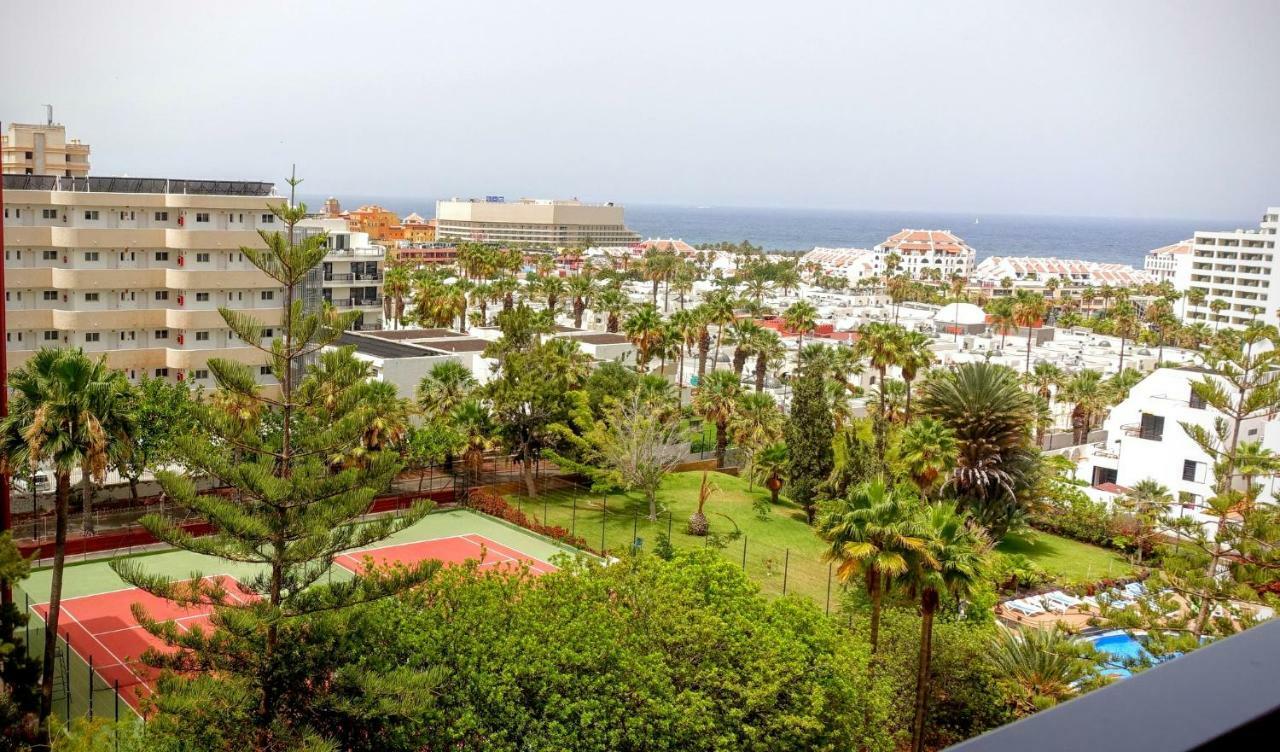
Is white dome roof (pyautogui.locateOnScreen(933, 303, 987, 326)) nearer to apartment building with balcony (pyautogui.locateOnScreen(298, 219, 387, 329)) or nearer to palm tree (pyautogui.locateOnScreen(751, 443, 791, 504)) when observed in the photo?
apartment building with balcony (pyautogui.locateOnScreen(298, 219, 387, 329))

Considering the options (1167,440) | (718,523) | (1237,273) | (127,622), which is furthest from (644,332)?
(1237,273)

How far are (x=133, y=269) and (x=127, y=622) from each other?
47.9 feet

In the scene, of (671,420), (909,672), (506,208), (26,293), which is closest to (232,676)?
(909,672)

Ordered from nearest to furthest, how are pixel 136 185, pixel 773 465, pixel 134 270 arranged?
1. pixel 773 465
2. pixel 134 270
3. pixel 136 185

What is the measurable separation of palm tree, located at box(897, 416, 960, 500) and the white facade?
64.2 metres

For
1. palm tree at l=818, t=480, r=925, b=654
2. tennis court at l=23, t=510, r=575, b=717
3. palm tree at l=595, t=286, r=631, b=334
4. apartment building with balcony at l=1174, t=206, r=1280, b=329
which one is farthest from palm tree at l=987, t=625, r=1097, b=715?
apartment building with balcony at l=1174, t=206, r=1280, b=329

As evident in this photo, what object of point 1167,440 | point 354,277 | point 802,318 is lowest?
point 1167,440

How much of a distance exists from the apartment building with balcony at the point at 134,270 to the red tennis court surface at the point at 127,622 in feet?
30.2

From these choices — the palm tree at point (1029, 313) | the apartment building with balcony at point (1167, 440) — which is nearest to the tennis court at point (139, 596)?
the apartment building with balcony at point (1167, 440)

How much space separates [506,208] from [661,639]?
162678mm

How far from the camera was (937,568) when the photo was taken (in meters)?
14.6

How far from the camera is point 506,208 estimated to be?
17325 centimetres

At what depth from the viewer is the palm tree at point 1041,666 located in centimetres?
1495

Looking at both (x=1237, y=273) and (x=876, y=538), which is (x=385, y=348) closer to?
(x=876, y=538)
